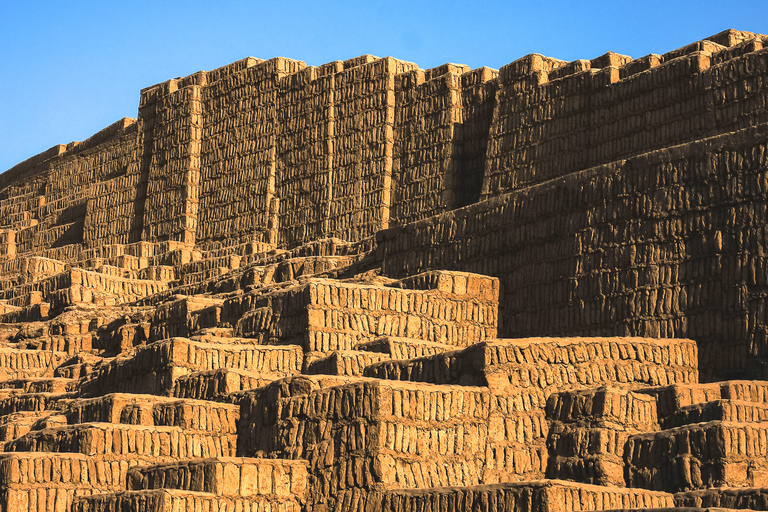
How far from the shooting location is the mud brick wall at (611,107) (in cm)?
2381

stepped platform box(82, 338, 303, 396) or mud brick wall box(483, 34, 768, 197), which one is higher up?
mud brick wall box(483, 34, 768, 197)

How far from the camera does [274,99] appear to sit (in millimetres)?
38312

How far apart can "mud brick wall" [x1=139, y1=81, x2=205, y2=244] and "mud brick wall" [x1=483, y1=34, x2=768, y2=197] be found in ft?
41.7

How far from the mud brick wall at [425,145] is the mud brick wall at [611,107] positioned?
81.8 inches

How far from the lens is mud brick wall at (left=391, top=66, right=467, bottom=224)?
106 ft

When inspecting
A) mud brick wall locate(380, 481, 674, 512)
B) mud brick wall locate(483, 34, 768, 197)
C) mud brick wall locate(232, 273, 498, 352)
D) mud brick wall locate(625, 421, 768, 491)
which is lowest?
mud brick wall locate(380, 481, 674, 512)

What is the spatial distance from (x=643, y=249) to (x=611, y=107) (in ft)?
22.8

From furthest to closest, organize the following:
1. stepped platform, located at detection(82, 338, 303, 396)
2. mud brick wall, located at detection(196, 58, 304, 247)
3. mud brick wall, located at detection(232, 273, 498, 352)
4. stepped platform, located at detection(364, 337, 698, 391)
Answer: mud brick wall, located at detection(196, 58, 304, 247)
mud brick wall, located at detection(232, 273, 498, 352)
stepped platform, located at detection(82, 338, 303, 396)
stepped platform, located at detection(364, 337, 698, 391)

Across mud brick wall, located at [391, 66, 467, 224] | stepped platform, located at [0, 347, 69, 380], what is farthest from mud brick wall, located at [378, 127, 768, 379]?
stepped platform, located at [0, 347, 69, 380]

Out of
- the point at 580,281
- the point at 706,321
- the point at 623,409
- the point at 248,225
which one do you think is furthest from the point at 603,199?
the point at 248,225

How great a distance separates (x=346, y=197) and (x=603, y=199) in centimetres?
1405

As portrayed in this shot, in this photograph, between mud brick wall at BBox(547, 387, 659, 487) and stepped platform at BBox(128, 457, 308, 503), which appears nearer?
stepped platform at BBox(128, 457, 308, 503)

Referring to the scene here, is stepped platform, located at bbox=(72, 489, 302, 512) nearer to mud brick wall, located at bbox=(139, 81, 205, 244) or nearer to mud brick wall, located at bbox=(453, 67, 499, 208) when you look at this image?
mud brick wall, located at bbox=(453, 67, 499, 208)

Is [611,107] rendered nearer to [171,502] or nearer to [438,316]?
[438,316]
